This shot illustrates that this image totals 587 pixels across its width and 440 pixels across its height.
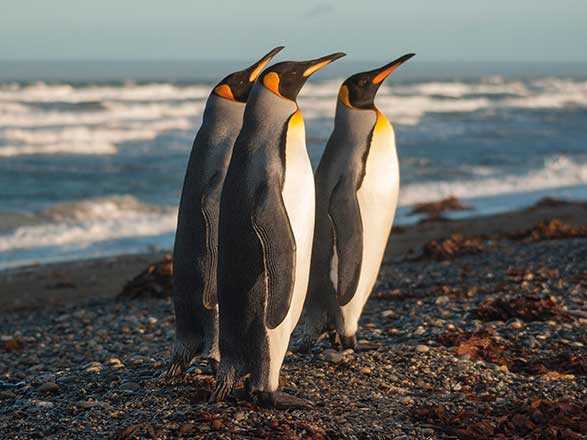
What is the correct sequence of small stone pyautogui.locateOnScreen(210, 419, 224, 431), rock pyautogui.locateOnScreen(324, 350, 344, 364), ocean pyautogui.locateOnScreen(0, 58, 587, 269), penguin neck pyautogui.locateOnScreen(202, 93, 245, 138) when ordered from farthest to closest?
ocean pyautogui.locateOnScreen(0, 58, 587, 269) → rock pyautogui.locateOnScreen(324, 350, 344, 364) → penguin neck pyautogui.locateOnScreen(202, 93, 245, 138) → small stone pyautogui.locateOnScreen(210, 419, 224, 431)

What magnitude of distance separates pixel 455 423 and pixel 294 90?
177cm

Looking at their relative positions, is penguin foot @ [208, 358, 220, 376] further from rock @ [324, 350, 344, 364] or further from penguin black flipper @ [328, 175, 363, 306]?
penguin black flipper @ [328, 175, 363, 306]

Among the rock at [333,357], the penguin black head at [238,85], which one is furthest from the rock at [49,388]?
the penguin black head at [238,85]

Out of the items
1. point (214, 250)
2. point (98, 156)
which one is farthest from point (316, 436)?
point (98, 156)

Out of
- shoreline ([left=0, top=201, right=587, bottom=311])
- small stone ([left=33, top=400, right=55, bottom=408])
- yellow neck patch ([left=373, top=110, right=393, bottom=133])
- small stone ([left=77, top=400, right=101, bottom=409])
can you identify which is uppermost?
yellow neck patch ([left=373, top=110, right=393, bottom=133])

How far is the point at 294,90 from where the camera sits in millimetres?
4523

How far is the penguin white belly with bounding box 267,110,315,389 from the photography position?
4.37m

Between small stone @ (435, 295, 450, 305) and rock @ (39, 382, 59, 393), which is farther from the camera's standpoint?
small stone @ (435, 295, 450, 305)

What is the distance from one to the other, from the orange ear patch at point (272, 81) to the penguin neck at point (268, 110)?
2 centimetres

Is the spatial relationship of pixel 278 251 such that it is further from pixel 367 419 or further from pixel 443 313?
pixel 443 313

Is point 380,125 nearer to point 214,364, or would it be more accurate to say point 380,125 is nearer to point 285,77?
point 285,77

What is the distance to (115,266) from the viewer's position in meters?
11.2

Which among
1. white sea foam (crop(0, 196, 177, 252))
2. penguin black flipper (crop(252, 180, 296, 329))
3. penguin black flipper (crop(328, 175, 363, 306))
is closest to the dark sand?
penguin black flipper (crop(328, 175, 363, 306))

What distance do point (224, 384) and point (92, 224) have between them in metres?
10.3
